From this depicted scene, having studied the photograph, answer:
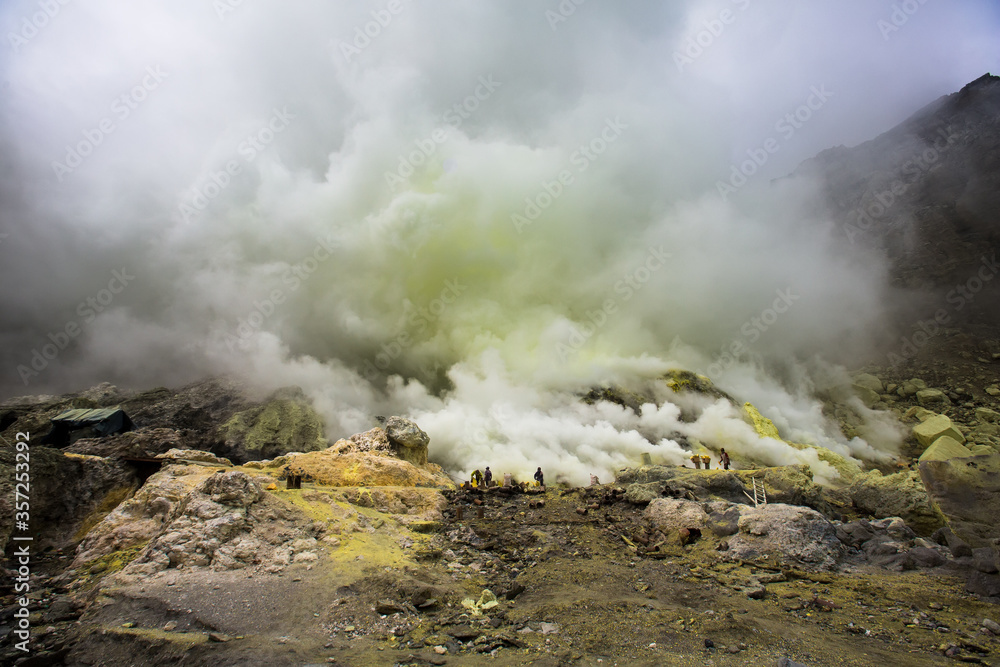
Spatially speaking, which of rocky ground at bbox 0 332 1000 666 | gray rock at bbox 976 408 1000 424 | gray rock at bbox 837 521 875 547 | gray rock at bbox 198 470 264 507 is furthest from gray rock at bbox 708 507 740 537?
gray rock at bbox 976 408 1000 424

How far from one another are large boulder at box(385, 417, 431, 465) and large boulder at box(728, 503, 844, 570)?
1770cm

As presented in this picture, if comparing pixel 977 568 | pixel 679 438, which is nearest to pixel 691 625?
pixel 977 568

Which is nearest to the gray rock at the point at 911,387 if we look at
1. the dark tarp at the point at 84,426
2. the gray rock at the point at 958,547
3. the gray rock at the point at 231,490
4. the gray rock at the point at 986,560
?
the gray rock at the point at 958,547

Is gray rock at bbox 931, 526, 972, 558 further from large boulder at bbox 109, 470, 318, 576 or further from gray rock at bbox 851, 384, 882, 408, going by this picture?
gray rock at bbox 851, 384, 882, 408

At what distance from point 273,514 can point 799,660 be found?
10.5m

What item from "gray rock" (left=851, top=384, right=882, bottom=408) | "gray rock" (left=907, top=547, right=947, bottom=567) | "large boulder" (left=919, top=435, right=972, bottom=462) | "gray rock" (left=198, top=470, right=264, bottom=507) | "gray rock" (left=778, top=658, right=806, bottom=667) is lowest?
"gray rock" (left=778, top=658, right=806, bottom=667)

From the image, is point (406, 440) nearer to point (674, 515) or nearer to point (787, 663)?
point (674, 515)

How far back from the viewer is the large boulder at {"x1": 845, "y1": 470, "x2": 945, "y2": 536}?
15148 millimetres

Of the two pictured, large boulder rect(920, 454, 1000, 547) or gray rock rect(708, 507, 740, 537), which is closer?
large boulder rect(920, 454, 1000, 547)

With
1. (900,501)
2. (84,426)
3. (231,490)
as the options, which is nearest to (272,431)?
(84,426)

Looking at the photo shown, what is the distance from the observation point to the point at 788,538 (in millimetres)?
10680

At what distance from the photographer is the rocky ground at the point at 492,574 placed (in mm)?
5730

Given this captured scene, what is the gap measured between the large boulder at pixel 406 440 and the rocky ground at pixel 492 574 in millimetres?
7909

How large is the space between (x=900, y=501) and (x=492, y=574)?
56.1 ft
